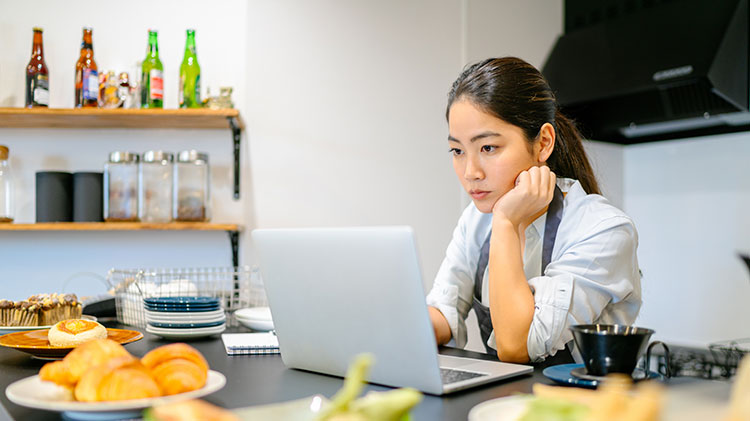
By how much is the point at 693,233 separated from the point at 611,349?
2236mm

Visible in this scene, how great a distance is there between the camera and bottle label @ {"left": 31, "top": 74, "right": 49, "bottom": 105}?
7.43 ft

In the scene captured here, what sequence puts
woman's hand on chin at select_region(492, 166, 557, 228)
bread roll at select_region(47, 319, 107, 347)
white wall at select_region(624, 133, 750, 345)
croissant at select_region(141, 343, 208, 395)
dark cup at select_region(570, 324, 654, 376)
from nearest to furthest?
croissant at select_region(141, 343, 208, 395) → dark cup at select_region(570, 324, 654, 376) → bread roll at select_region(47, 319, 107, 347) → woman's hand on chin at select_region(492, 166, 557, 228) → white wall at select_region(624, 133, 750, 345)

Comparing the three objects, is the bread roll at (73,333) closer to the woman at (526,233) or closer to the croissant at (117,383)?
the croissant at (117,383)

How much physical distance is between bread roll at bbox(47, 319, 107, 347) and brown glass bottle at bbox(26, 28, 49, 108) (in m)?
1.49

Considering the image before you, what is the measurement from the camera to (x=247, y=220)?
2.53 meters

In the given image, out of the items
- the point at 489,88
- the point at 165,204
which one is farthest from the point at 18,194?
the point at 489,88

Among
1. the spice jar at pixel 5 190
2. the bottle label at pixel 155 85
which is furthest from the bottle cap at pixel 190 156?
the spice jar at pixel 5 190

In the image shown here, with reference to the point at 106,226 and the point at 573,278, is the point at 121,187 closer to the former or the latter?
the point at 106,226

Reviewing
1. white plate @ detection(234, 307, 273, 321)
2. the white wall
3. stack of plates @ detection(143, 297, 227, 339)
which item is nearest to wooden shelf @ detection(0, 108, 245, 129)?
white plate @ detection(234, 307, 273, 321)

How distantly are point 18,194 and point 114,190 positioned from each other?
0.42m

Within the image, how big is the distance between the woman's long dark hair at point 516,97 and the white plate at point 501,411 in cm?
78

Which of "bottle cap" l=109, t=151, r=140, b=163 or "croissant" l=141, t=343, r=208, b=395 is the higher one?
"bottle cap" l=109, t=151, r=140, b=163

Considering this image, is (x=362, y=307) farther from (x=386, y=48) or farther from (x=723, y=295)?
(x=723, y=295)

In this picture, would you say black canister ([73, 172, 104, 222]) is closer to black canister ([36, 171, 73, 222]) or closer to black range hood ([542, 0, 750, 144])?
black canister ([36, 171, 73, 222])
